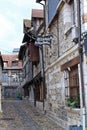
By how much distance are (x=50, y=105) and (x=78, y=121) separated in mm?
7379

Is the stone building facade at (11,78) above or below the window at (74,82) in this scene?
above

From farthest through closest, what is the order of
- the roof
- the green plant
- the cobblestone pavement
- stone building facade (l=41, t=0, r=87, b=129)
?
the roof → the cobblestone pavement → the green plant → stone building facade (l=41, t=0, r=87, b=129)

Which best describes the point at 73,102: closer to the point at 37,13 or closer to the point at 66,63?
the point at 66,63

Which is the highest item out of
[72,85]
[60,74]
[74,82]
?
[60,74]

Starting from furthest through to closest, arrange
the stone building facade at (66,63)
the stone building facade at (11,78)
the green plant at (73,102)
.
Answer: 1. the stone building facade at (11,78)
2. the green plant at (73,102)
3. the stone building facade at (66,63)

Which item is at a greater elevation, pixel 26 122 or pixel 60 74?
pixel 60 74

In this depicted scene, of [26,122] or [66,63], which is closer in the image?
[66,63]

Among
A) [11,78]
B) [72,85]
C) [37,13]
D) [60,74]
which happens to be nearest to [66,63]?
[72,85]

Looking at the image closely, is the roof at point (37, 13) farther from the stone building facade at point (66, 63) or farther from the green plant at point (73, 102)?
the green plant at point (73, 102)

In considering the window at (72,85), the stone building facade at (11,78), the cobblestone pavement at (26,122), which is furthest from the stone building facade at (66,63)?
the stone building facade at (11,78)

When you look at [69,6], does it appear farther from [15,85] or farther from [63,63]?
[15,85]

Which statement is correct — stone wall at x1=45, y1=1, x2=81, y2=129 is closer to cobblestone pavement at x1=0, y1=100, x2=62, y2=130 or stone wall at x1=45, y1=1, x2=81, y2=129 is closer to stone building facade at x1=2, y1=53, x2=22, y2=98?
cobblestone pavement at x1=0, y1=100, x2=62, y2=130

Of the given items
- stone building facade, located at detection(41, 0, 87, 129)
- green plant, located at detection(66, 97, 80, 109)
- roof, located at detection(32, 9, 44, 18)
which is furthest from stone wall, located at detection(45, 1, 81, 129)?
roof, located at detection(32, 9, 44, 18)

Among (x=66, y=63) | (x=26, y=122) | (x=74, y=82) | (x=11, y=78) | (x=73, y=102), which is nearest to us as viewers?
(x=73, y=102)
